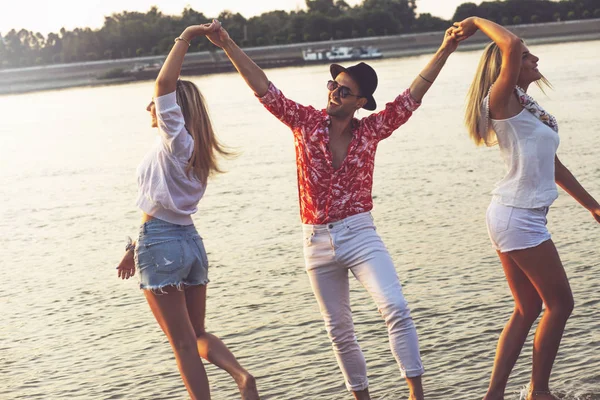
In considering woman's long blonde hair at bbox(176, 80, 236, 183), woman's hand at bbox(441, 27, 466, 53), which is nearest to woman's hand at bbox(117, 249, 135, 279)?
woman's long blonde hair at bbox(176, 80, 236, 183)

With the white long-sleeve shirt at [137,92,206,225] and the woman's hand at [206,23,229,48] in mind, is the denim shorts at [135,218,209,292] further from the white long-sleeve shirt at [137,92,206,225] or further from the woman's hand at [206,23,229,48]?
the woman's hand at [206,23,229,48]

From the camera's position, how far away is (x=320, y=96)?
42.5m

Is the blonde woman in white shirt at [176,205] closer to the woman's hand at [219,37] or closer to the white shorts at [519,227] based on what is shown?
the woman's hand at [219,37]

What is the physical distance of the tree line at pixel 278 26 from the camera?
463 feet

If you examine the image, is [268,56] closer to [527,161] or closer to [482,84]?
[482,84]

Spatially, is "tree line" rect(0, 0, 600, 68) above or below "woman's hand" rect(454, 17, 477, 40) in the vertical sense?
below

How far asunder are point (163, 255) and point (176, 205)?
258mm

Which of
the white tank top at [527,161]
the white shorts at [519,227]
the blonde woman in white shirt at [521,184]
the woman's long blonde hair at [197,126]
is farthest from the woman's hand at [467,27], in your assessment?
the woman's long blonde hair at [197,126]

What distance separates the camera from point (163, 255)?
4965 millimetres

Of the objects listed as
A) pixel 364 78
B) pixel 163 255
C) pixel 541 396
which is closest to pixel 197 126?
pixel 163 255

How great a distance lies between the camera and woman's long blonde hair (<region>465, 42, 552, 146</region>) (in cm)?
512

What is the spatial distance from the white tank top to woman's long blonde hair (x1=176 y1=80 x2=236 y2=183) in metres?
1.47

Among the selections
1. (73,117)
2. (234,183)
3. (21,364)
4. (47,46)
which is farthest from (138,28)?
(21,364)

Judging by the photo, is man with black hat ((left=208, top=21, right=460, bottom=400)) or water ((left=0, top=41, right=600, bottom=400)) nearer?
man with black hat ((left=208, top=21, right=460, bottom=400))
